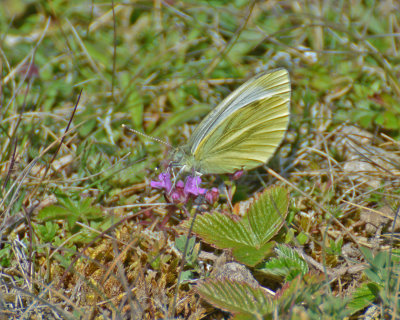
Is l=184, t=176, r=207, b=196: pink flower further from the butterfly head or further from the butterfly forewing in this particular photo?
the butterfly forewing

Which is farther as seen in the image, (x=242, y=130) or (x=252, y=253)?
(x=242, y=130)

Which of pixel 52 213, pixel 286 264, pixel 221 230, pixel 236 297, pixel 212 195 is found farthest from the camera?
pixel 212 195

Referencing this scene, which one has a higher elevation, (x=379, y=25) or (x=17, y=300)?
(x=379, y=25)

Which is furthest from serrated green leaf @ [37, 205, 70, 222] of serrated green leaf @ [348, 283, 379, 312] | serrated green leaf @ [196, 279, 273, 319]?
→ serrated green leaf @ [348, 283, 379, 312]

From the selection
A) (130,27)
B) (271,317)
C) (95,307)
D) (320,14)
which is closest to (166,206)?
(95,307)

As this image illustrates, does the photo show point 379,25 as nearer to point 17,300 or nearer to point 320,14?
point 320,14

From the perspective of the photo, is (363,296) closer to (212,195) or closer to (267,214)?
(267,214)

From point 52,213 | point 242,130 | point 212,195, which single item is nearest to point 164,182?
point 212,195
